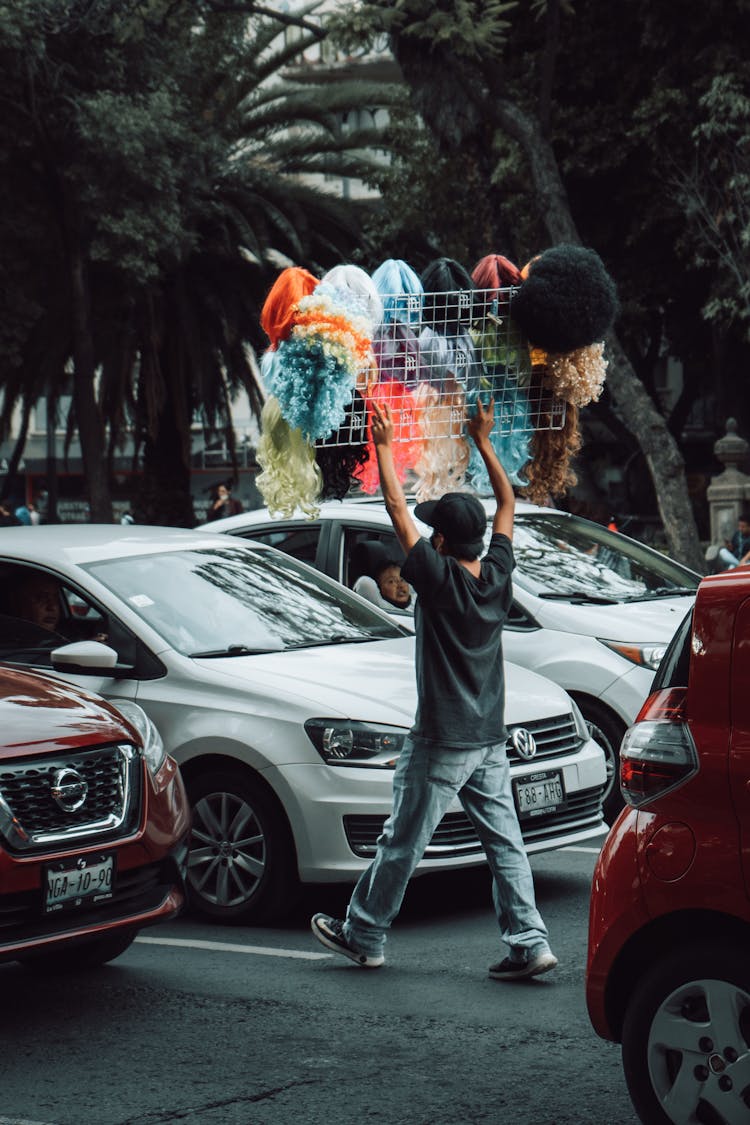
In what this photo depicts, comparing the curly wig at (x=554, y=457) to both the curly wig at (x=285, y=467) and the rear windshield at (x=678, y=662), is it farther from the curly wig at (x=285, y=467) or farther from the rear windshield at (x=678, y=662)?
the rear windshield at (x=678, y=662)

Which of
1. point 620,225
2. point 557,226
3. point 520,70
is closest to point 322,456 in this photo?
point 557,226

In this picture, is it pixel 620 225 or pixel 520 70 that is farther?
pixel 620 225

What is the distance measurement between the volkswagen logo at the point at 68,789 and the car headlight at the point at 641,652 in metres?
3.97

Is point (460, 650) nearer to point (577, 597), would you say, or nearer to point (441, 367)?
point (441, 367)

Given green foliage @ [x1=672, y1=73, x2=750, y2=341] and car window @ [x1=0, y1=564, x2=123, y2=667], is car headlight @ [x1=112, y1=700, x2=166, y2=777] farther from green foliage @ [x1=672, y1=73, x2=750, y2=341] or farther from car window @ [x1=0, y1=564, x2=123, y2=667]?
green foliage @ [x1=672, y1=73, x2=750, y2=341]

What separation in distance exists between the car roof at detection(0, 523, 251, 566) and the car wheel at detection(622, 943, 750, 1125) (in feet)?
13.4

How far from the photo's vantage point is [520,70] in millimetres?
22297

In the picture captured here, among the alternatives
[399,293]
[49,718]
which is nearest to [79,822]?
[49,718]

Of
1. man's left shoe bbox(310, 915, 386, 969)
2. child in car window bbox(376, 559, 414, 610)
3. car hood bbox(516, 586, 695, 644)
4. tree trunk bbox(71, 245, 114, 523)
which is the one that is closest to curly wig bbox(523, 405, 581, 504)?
man's left shoe bbox(310, 915, 386, 969)

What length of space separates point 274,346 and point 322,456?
16.5 inches

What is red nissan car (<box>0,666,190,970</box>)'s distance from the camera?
4988 millimetres

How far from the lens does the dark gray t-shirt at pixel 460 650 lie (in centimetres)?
547

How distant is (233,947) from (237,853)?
432 mm

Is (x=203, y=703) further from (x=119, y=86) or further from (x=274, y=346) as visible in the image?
(x=119, y=86)
